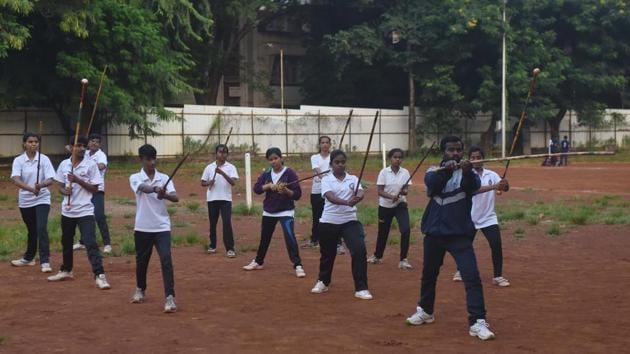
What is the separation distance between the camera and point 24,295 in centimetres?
1016

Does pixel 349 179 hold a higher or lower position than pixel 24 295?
higher

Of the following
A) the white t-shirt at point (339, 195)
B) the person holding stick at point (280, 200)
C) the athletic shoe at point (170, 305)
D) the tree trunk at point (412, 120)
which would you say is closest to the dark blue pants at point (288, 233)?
the person holding stick at point (280, 200)

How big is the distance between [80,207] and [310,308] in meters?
3.28

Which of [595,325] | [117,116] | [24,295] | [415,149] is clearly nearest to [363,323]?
[595,325]

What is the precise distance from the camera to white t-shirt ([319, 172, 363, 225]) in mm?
10070

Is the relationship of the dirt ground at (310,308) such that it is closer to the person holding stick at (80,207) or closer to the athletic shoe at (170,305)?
the athletic shoe at (170,305)

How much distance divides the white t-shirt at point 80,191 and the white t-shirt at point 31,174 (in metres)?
0.67

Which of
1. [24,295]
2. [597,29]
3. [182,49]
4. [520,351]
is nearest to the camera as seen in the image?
[520,351]

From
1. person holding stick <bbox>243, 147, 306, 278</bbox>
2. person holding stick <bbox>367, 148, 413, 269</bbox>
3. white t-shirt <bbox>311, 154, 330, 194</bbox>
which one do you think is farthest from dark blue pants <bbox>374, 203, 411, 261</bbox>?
white t-shirt <bbox>311, 154, 330, 194</bbox>

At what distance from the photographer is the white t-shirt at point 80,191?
35.2 ft

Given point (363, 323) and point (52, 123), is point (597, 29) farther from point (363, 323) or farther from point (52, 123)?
point (363, 323)

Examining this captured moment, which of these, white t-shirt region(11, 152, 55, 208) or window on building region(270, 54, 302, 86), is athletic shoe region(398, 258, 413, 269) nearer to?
white t-shirt region(11, 152, 55, 208)

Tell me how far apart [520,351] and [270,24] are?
47070 mm

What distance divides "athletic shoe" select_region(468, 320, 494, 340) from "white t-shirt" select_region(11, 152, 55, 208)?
248 inches
